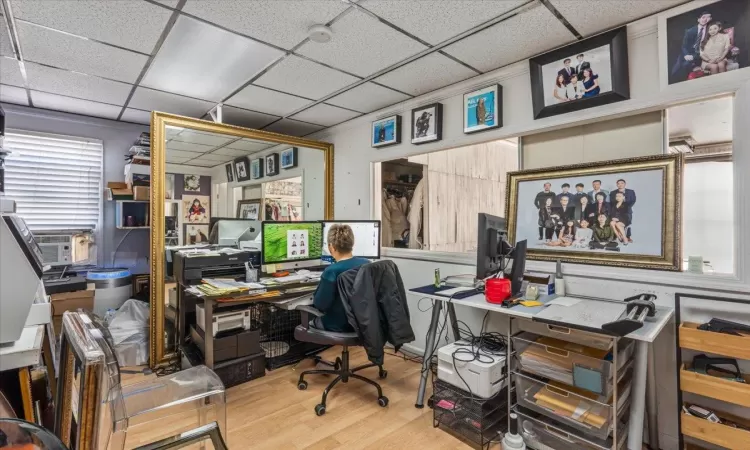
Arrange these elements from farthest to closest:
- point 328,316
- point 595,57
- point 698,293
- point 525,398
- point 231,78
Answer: point 231,78 < point 328,316 < point 595,57 < point 525,398 < point 698,293

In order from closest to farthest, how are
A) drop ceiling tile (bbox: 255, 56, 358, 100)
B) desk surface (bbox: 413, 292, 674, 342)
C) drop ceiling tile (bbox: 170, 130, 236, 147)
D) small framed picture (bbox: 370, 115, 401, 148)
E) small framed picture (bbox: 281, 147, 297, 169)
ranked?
desk surface (bbox: 413, 292, 674, 342)
drop ceiling tile (bbox: 255, 56, 358, 100)
drop ceiling tile (bbox: 170, 130, 236, 147)
small framed picture (bbox: 370, 115, 401, 148)
small framed picture (bbox: 281, 147, 297, 169)

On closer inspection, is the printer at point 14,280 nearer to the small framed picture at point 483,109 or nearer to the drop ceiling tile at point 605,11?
the drop ceiling tile at point 605,11

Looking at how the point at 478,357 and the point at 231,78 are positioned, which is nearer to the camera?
the point at 478,357

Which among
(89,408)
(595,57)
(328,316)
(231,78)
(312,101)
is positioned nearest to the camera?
(89,408)

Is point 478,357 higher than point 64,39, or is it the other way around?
point 64,39

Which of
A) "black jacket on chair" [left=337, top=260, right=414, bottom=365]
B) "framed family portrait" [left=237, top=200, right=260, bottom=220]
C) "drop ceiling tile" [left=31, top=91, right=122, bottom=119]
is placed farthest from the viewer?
"framed family portrait" [left=237, top=200, right=260, bottom=220]

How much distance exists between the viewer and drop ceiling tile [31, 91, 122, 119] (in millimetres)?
3143

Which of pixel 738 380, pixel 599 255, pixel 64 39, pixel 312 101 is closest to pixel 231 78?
pixel 312 101

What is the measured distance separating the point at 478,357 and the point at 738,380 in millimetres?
1161

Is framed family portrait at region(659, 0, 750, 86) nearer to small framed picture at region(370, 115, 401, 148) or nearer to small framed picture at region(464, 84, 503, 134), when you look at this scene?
small framed picture at region(464, 84, 503, 134)

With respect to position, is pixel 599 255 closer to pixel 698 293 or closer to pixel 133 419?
Result: pixel 698 293

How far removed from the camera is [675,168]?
76.4 inches

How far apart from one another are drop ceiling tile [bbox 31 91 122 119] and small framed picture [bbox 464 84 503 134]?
3305mm

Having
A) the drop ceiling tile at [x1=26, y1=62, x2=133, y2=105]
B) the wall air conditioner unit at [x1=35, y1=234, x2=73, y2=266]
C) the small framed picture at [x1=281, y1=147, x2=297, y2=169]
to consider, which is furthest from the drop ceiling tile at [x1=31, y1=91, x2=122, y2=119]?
the small framed picture at [x1=281, y1=147, x2=297, y2=169]
